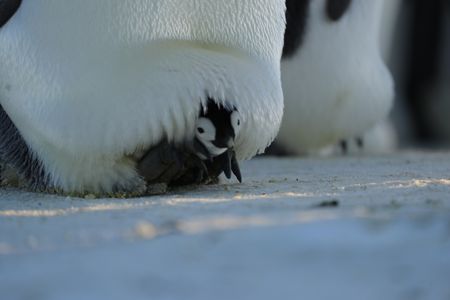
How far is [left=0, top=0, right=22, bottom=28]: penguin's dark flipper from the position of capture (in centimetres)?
218

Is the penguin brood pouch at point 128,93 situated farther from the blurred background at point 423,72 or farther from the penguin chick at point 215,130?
the blurred background at point 423,72

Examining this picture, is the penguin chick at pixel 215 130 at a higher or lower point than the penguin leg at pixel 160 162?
higher

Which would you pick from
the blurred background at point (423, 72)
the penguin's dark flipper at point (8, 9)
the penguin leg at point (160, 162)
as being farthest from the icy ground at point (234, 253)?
the blurred background at point (423, 72)

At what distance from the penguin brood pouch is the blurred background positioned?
3.09 meters

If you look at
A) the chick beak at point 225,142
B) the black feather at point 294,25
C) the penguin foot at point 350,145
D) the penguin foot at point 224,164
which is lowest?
the penguin foot at point 350,145

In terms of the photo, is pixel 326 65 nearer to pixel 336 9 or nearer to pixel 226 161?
pixel 336 9

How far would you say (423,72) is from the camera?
5.28m

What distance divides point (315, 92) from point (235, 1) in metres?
1.20

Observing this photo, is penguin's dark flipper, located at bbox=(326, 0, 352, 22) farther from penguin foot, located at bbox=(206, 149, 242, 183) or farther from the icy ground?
the icy ground

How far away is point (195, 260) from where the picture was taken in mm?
1434

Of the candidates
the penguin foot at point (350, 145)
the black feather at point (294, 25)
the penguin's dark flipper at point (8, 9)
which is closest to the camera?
the penguin's dark flipper at point (8, 9)

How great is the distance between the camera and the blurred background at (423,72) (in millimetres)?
5184

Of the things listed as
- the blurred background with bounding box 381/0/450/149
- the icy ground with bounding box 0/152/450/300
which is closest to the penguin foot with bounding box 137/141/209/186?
the icy ground with bounding box 0/152/450/300

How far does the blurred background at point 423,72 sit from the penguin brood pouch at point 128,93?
10.1 ft
